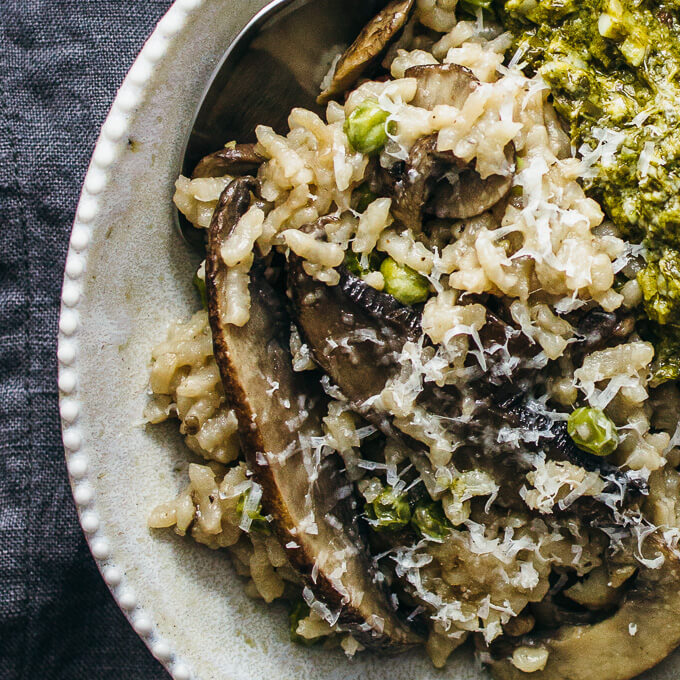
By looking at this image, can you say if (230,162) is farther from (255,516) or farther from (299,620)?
(299,620)

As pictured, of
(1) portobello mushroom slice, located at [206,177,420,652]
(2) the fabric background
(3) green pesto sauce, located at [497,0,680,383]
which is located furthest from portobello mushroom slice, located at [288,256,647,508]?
(2) the fabric background

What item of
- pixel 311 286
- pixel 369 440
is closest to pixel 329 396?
pixel 369 440

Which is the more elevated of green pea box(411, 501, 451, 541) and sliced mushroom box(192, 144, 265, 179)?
sliced mushroom box(192, 144, 265, 179)

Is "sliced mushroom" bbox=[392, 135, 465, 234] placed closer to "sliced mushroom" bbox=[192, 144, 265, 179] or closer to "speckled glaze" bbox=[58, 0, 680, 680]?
"sliced mushroom" bbox=[192, 144, 265, 179]

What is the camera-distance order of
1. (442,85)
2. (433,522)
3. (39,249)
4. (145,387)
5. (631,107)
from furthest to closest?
(39,249), (145,387), (433,522), (442,85), (631,107)

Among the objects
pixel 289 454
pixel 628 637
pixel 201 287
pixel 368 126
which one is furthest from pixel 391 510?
pixel 368 126

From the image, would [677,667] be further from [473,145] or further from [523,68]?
[523,68]
